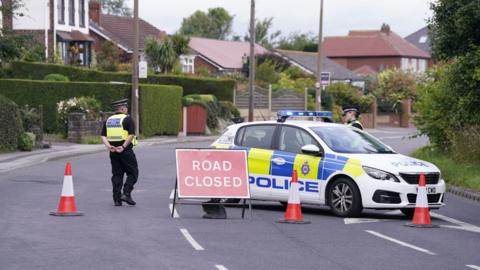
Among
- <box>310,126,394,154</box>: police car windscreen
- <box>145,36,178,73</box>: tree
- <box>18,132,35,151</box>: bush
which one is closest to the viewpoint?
<box>310,126,394,154</box>: police car windscreen

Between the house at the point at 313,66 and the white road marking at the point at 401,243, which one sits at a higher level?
the house at the point at 313,66

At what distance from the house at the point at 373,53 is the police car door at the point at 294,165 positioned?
282 feet

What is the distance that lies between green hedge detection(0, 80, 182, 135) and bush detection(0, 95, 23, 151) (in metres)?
9.71

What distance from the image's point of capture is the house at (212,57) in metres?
80.0

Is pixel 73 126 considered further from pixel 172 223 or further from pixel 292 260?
pixel 292 260

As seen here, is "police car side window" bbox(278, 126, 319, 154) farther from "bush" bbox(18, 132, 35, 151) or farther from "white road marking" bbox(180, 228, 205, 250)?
"bush" bbox(18, 132, 35, 151)

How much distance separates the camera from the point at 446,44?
25.5m

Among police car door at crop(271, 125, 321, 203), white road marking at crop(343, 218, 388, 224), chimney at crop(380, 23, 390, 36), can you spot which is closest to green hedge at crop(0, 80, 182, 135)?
police car door at crop(271, 125, 321, 203)

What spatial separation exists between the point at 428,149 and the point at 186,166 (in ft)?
52.6

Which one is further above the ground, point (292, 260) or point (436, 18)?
point (436, 18)

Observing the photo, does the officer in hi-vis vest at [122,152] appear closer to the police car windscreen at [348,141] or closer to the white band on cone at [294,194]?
the police car windscreen at [348,141]

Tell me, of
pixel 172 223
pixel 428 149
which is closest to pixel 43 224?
pixel 172 223

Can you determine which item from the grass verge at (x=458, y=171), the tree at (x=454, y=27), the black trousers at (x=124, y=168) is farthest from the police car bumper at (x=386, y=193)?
the tree at (x=454, y=27)

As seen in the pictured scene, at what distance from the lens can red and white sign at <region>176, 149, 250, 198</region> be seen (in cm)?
1636
